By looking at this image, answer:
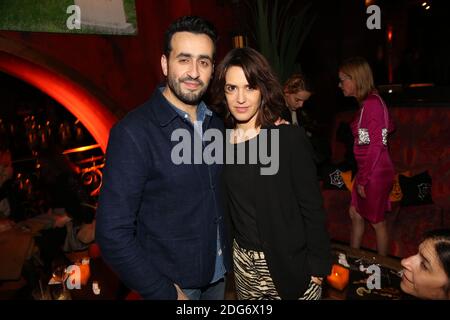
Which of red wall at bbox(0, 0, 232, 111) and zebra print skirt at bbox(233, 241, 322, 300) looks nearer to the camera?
zebra print skirt at bbox(233, 241, 322, 300)

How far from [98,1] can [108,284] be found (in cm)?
215

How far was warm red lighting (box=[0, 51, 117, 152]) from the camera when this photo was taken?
2.44m

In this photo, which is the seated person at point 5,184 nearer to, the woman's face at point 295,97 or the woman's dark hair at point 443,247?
the woman's face at point 295,97

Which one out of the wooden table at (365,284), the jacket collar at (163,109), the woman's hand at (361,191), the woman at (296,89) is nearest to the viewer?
the jacket collar at (163,109)

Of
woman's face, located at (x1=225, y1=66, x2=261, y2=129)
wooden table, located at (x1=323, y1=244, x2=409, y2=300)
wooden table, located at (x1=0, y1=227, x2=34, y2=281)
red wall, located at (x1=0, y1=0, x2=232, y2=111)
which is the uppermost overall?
red wall, located at (x1=0, y1=0, x2=232, y2=111)

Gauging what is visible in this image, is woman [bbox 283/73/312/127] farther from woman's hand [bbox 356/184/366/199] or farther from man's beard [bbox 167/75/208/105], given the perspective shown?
man's beard [bbox 167/75/208/105]

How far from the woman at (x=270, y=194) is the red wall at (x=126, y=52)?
4.93 feet

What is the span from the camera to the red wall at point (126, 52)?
2551mm

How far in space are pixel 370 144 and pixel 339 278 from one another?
100 centimetres

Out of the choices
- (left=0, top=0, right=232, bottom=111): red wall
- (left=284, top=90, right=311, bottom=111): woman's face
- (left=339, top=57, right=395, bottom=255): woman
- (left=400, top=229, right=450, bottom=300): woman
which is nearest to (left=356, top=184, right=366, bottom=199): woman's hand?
(left=339, top=57, right=395, bottom=255): woman

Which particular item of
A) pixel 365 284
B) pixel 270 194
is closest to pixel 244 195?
pixel 270 194

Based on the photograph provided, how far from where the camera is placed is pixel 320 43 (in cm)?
551

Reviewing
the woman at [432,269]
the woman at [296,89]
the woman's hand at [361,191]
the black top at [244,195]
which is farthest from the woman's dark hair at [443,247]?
the woman at [296,89]

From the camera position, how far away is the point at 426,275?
1.32m
